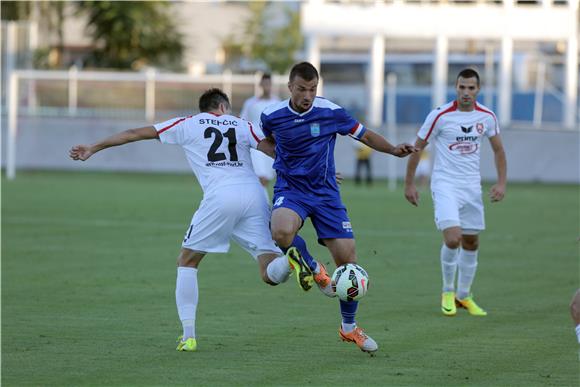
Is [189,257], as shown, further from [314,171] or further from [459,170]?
[459,170]

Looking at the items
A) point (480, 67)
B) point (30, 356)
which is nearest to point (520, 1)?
point (480, 67)

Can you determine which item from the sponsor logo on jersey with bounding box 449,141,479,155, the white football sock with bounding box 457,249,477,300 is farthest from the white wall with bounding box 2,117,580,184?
the sponsor logo on jersey with bounding box 449,141,479,155

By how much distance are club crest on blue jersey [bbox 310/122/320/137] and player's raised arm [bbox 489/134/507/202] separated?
282 cm

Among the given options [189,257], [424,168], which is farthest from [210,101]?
[424,168]

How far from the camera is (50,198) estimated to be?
1050 inches

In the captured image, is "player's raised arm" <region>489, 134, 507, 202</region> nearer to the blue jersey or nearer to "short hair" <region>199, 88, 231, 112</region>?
the blue jersey

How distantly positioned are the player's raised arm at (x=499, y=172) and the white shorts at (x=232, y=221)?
114 inches

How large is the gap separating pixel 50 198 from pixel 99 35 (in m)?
32.0

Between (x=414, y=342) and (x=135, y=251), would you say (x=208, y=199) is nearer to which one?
(x=414, y=342)

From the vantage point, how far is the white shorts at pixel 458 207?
1173cm

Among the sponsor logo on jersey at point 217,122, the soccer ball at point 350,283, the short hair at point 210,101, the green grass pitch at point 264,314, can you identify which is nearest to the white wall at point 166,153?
the green grass pitch at point 264,314

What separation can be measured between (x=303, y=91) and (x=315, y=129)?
13.6 inches

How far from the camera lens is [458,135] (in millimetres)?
11906

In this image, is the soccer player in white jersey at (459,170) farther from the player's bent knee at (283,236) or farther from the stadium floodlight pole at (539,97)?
the stadium floodlight pole at (539,97)
